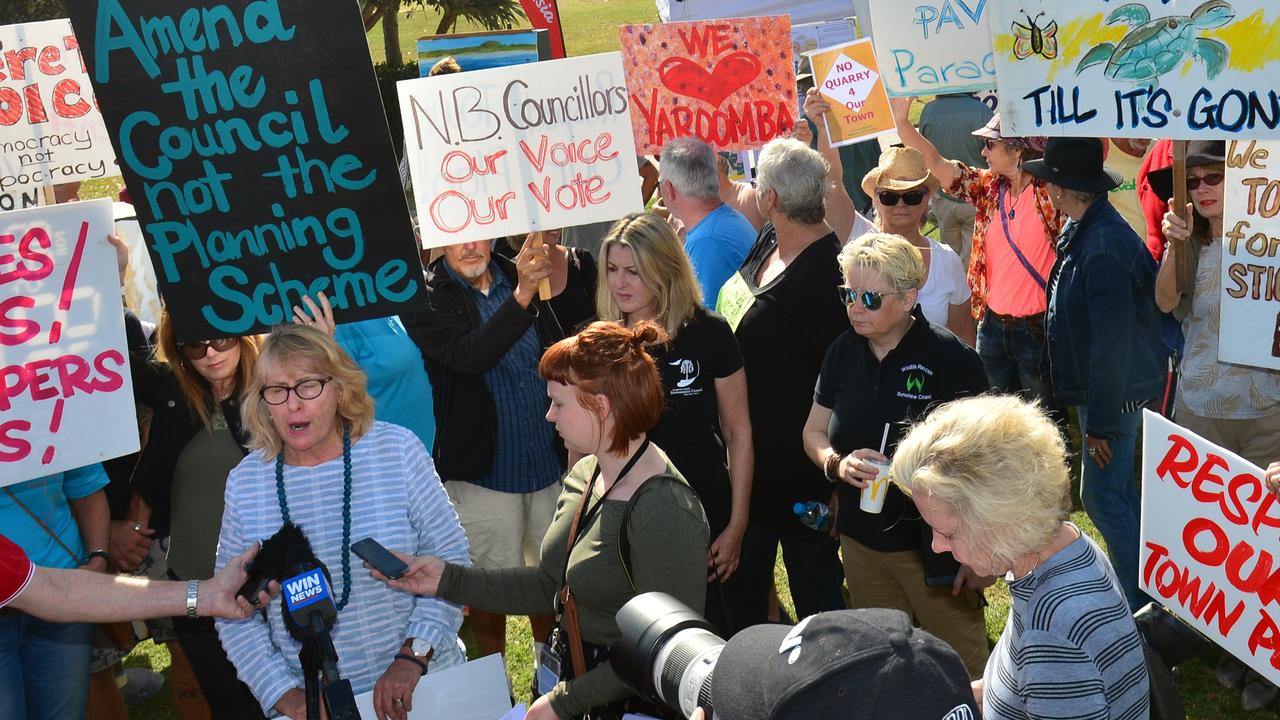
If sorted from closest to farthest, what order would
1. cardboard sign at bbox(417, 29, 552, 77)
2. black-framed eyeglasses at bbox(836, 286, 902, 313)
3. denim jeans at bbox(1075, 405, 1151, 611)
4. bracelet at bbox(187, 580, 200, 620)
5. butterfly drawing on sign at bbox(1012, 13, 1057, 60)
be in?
A: bracelet at bbox(187, 580, 200, 620)
black-framed eyeglasses at bbox(836, 286, 902, 313)
butterfly drawing on sign at bbox(1012, 13, 1057, 60)
denim jeans at bbox(1075, 405, 1151, 611)
cardboard sign at bbox(417, 29, 552, 77)

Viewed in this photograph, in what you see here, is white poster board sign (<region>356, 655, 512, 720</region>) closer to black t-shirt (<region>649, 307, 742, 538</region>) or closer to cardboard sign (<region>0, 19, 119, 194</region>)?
black t-shirt (<region>649, 307, 742, 538</region>)

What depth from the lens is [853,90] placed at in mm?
6773

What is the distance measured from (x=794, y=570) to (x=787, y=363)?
910mm

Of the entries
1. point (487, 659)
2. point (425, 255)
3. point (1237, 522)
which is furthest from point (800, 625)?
point (425, 255)

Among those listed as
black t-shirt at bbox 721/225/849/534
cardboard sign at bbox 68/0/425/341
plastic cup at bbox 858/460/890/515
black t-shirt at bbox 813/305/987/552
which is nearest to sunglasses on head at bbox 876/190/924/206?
black t-shirt at bbox 721/225/849/534

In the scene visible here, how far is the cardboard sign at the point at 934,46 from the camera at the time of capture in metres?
6.48

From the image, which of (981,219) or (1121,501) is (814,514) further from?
(981,219)

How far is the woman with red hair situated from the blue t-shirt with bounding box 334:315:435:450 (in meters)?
1.37

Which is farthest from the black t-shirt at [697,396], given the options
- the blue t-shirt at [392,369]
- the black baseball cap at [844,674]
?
the black baseball cap at [844,674]

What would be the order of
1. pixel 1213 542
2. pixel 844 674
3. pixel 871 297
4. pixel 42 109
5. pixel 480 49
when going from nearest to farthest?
pixel 844 674, pixel 1213 542, pixel 871 297, pixel 42 109, pixel 480 49

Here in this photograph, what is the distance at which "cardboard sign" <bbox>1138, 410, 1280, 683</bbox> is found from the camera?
3.11 metres

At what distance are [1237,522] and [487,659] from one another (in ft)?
6.81

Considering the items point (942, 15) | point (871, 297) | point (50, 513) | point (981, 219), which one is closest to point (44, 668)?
point (50, 513)

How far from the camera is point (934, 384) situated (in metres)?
3.87
